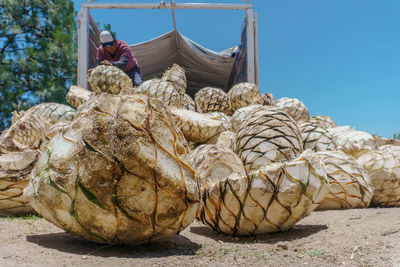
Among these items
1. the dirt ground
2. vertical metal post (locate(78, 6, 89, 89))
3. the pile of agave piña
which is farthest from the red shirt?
the dirt ground

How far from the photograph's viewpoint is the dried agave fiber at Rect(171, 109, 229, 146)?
3049mm

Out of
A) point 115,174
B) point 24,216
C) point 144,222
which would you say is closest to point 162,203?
point 144,222

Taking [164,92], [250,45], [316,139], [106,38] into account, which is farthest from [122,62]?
[316,139]

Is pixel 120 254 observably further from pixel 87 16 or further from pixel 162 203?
pixel 87 16

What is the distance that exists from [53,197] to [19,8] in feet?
30.9

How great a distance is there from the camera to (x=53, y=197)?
1.17 meters

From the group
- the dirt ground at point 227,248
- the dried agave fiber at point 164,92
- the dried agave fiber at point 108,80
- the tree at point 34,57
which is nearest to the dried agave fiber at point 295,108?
the dried agave fiber at point 164,92

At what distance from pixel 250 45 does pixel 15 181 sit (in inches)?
185

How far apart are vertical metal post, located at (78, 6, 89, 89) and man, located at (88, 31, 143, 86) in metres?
0.27

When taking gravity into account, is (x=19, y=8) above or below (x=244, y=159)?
above

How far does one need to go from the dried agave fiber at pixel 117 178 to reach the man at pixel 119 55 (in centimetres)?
384

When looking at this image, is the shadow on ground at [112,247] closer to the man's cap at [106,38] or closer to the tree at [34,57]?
the man's cap at [106,38]

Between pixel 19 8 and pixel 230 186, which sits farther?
pixel 19 8

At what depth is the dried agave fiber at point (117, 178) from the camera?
3.67 ft
